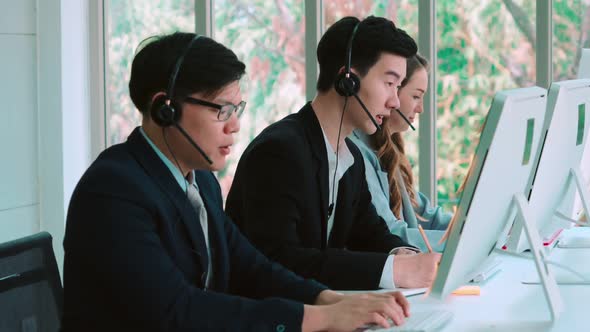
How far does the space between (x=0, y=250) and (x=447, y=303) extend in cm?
91

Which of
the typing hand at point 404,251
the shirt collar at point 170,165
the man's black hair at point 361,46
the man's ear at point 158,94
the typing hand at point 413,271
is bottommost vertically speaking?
the typing hand at point 404,251

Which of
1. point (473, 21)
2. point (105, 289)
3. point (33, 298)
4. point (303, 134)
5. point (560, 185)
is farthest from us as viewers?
point (473, 21)

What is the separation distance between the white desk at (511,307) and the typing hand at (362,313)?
119mm

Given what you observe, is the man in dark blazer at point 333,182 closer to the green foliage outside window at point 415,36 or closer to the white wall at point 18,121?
the green foliage outside window at point 415,36

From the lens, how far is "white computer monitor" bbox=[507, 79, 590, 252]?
1775 millimetres

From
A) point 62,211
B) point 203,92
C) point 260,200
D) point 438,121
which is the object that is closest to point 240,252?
point 260,200

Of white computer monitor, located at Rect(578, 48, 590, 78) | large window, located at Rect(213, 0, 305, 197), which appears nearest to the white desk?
white computer monitor, located at Rect(578, 48, 590, 78)

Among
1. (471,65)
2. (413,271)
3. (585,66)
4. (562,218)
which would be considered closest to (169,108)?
(413,271)

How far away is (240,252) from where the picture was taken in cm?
190

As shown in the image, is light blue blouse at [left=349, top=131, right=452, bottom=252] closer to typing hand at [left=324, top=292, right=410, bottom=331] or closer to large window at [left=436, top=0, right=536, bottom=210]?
typing hand at [left=324, top=292, right=410, bottom=331]

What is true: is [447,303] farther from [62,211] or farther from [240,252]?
[62,211]

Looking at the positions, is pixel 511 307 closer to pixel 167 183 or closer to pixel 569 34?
pixel 167 183

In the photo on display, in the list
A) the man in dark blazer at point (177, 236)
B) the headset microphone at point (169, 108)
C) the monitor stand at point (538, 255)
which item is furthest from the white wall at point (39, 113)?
the monitor stand at point (538, 255)

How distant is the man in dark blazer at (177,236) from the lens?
1509 mm
